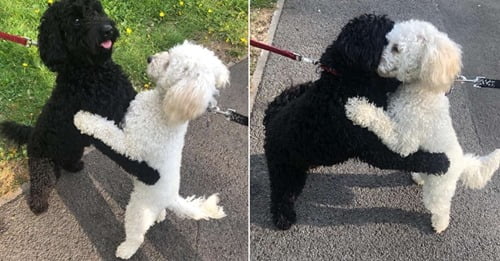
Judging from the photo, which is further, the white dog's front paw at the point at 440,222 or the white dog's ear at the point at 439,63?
the white dog's front paw at the point at 440,222

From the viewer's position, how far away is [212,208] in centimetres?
259

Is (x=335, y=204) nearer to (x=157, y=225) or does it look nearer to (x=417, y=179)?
(x=417, y=179)

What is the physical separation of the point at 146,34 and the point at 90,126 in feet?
4.39

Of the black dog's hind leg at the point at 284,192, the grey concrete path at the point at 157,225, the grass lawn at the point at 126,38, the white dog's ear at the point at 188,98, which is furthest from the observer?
the grass lawn at the point at 126,38

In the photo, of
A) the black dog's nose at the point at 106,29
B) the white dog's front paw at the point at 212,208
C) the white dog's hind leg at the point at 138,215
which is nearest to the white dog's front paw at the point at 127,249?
the white dog's hind leg at the point at 138,215

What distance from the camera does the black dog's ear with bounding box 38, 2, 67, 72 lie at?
2186 millimetres

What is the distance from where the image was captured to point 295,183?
2697 mm

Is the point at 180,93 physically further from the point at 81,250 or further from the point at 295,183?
the point at 81,250

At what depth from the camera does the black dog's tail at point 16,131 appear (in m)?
2.80

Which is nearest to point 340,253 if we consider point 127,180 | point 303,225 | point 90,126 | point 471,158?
point 303,225

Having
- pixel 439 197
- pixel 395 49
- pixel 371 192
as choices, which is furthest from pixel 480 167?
pixel 395 49

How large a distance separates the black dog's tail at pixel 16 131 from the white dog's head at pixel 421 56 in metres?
2.00

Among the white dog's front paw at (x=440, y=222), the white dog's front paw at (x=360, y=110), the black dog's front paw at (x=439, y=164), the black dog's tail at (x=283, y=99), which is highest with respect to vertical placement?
the white dog's front paw at (x=360, y=110)

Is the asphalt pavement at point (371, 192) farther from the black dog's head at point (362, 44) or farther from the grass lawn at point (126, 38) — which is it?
the black dog's head at point (362, 44)
